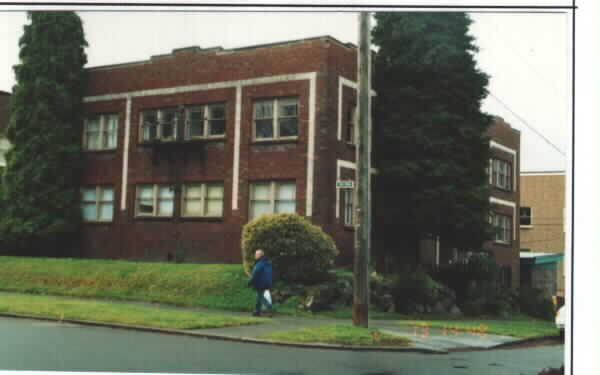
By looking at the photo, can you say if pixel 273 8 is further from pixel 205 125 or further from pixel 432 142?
pixel 205 125

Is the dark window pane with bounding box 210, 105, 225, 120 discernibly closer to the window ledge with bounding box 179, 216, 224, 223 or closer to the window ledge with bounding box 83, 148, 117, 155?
the window ledge with bounding box 179, 216, 224, 223

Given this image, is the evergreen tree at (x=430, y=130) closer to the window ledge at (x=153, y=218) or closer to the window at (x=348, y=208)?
the window at (x=348, y=208)

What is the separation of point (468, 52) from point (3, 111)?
2407cm

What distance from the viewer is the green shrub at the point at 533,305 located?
92.0 ft

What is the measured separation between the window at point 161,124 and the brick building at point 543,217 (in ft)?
80.4

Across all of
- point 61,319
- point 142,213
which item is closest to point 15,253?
point 142,213

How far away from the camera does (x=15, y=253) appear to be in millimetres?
29453

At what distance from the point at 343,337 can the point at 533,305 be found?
15771 millimetres

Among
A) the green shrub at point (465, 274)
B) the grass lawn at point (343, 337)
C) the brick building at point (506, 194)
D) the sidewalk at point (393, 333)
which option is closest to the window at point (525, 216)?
the brick building at point (506, 194)

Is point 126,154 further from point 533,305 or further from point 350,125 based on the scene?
point 533,305

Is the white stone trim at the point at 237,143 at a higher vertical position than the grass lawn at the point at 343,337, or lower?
higher

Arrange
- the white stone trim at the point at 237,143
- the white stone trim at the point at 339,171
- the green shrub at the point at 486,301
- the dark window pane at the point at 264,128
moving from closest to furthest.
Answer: the green shrub at the point at 486,301 → the white stone trim at the point at 339,171 → the dark window pane at the point at 264,128 → the white stone trim at the point at 237,143

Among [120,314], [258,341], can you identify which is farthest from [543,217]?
[258,341]

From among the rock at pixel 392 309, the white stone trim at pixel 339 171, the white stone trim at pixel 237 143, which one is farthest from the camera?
the white stone trim at pixel 237 143
